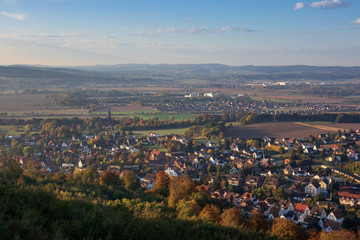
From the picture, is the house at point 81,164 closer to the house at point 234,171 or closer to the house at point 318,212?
the house at point 234,171

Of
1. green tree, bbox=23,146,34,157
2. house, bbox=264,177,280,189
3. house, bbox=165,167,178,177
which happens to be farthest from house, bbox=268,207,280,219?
green tree, bbox=23,146,34,157

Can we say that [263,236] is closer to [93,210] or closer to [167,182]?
[93,210]

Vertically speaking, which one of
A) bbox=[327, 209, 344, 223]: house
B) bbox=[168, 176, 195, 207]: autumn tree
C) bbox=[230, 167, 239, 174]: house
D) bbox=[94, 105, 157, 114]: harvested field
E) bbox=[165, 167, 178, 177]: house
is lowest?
bbox=[230, 167, 239, 174]: house

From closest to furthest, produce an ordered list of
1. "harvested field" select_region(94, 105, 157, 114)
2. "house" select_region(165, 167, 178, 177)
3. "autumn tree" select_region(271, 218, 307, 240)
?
"autumn tree" select_region(271, 218, 307, 240)
"house" select_region(165, 167, 178, 177)
"harvested field" select_region(94, 105, 157, 114)

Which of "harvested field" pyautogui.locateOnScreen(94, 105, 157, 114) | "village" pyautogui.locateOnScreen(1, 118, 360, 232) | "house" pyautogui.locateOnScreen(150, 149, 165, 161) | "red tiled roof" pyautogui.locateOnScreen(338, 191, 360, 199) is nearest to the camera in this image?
"village" pyautogui.locateOnScreen(1, 118, 360, 232)

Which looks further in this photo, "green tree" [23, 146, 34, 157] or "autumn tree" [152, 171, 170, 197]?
"green tree" [23, 146, 34, 157]

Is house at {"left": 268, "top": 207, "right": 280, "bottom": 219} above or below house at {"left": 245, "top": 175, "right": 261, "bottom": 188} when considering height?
above

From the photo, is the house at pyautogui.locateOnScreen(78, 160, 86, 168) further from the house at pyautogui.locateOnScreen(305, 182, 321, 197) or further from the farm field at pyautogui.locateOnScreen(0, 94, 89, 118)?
the farm field at pyautogui.locateOnScreen(0, 94, 89, 118)

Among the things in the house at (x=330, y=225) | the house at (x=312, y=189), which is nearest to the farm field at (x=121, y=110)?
the house at (x=312, y=189)
